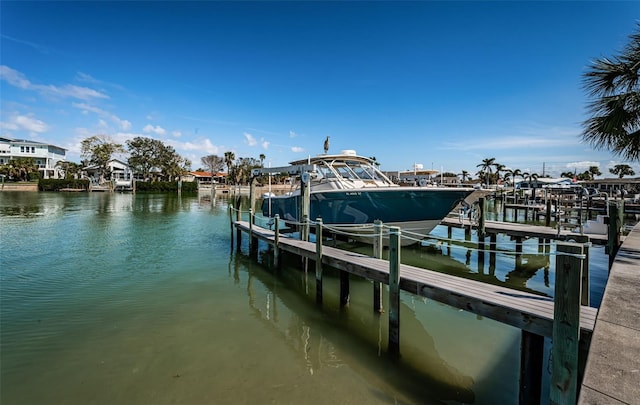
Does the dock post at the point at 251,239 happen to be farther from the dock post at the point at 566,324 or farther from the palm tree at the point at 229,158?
the palm tree at the point at 229,158

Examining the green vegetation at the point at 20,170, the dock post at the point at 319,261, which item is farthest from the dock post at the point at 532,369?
the green vegetation at the point at 20,170

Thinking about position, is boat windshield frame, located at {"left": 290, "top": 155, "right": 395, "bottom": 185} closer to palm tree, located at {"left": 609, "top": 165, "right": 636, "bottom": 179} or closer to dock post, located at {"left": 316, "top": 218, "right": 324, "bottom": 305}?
dock post, located at {"left": 316, "top": 218, "right": 324, "bottom": 305}

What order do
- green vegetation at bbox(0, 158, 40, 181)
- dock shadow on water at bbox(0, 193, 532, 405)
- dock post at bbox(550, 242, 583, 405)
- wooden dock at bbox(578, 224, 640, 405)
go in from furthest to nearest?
green vegetation at bbox(0, 158, 40, 181)
dock shadow on water at bbox(0, 193, 532, 405)
dock post at bbox(550, 242, 583, 405)
wooden dock at bbox(578, 224, 640, 405)

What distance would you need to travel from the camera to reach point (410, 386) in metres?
4.87

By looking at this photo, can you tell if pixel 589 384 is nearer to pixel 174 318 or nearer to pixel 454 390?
pixel 454 390

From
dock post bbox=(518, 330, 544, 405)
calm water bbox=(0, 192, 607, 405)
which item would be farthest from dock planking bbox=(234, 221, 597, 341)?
calm water bbox=(0, 192, 607, 405)

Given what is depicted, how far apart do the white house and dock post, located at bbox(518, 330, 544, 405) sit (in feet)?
272

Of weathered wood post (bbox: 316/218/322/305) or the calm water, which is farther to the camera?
weathered wood post (bbox: 316/218/322/305)

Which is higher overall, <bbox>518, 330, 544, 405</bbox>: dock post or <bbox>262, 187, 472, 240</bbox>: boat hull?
<bbox>262, 187, 472, 240</bbox>: boat hull

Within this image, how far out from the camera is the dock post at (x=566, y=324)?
3438 mm

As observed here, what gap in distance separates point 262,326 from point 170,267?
19.6 feet

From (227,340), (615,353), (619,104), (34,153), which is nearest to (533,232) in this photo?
(619,104)

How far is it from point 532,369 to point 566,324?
1156 mm

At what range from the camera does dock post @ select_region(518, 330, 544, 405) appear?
167 inches
